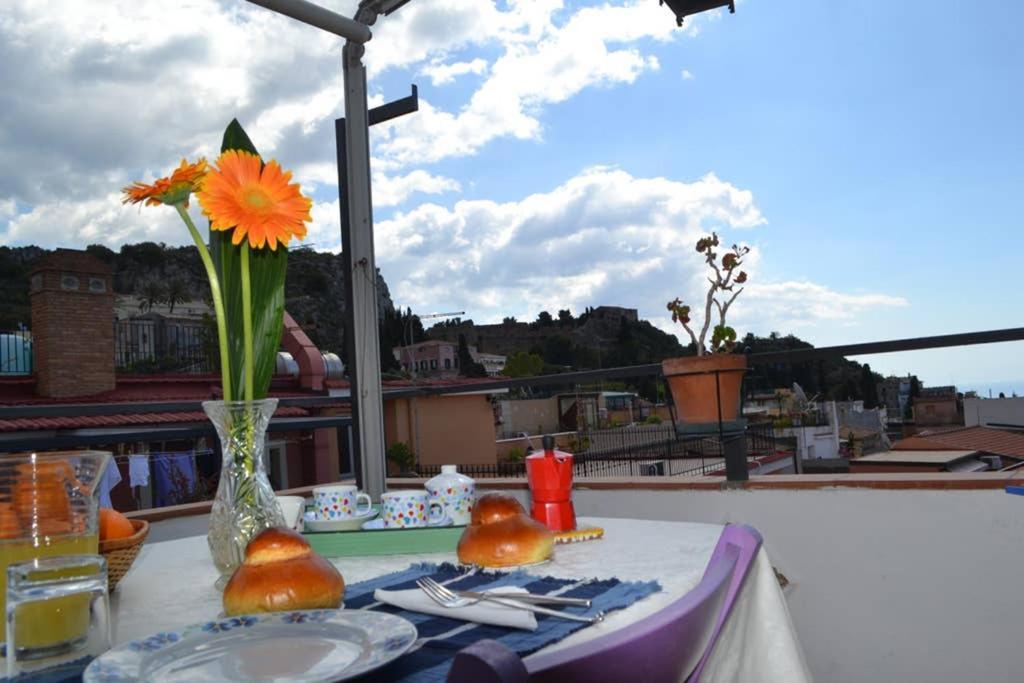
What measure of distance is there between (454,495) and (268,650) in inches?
20.6

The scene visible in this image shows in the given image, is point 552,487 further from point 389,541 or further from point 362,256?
point 362,256

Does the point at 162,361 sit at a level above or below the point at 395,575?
above

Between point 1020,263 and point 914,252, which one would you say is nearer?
point 1020,263

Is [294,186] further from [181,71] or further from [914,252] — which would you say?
[914,252]

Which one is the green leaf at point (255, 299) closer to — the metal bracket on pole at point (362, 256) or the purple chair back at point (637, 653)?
the purple chair back at point (637, 653)

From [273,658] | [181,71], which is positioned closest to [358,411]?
[273,658]

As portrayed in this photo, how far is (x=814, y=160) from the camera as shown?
1342 inches

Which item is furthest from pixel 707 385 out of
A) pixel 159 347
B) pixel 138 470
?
pixel 159 347

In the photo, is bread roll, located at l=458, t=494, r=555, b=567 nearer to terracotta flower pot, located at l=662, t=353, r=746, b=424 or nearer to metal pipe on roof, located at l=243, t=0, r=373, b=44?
terracotta flower pot, located at l=662, t=353, r=746, b=424

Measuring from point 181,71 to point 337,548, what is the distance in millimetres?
29325

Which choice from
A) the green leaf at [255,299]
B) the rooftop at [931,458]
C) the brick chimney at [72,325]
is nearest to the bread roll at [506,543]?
the green leaf at [255,299]

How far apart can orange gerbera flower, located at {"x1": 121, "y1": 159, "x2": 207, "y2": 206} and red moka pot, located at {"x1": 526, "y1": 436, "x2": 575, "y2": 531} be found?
0.54m

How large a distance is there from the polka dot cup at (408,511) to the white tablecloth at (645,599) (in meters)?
0.11

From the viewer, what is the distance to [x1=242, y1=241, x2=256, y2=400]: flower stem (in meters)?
0.81
